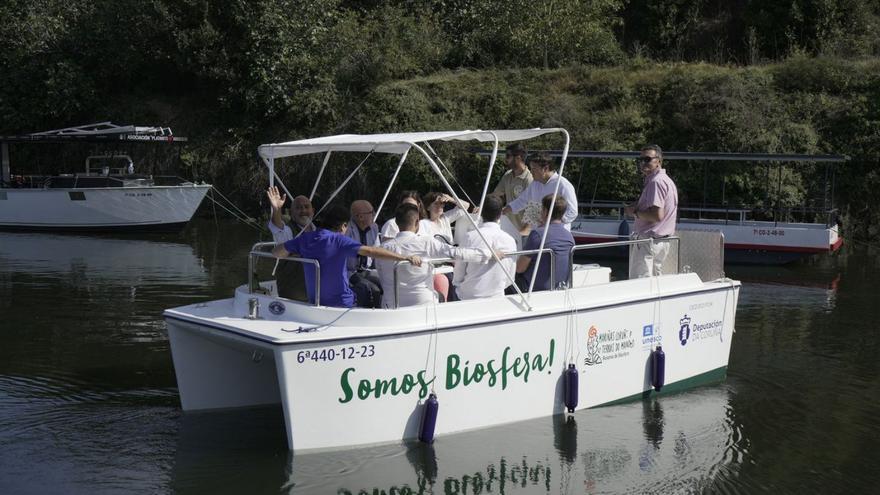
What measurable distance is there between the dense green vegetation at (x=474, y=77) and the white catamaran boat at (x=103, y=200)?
4.09m

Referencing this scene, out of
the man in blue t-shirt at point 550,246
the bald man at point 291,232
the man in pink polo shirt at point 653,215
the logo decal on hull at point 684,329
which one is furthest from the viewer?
the logo decal on hull at point 684,329

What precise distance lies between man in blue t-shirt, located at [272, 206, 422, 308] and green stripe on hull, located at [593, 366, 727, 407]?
9.46 ft

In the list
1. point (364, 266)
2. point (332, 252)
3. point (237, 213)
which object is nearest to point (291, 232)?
point (364, 266)

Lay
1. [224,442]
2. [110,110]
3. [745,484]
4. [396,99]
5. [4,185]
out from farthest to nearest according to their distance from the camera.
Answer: [110,110], [396,99], [4,185], [224,442], [745,484]

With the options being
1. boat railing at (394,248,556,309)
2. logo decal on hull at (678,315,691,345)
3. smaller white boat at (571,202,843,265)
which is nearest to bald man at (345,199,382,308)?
boat railing at (394,248,556,309)

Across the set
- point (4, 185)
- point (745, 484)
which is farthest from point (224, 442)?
point (4, 185)

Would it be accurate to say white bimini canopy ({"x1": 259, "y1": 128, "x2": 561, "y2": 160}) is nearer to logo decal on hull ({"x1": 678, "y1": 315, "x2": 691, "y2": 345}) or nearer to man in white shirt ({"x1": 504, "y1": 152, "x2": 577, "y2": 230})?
man in white shirt ({"x1": 504, "y1": 152, "x2": 577, "y2": 230})

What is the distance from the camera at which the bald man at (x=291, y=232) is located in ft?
26.3

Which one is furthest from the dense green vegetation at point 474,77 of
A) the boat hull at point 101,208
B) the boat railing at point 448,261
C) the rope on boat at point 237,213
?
the boat railing at point 448,261

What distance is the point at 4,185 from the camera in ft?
86.3

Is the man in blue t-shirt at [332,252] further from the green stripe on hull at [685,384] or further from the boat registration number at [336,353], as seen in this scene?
the green stripe on hull at [685,384]

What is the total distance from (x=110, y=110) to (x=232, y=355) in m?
27.1

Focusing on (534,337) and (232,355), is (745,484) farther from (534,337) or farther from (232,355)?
(232,355)

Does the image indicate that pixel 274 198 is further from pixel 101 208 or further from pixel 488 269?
pixel 101 208
